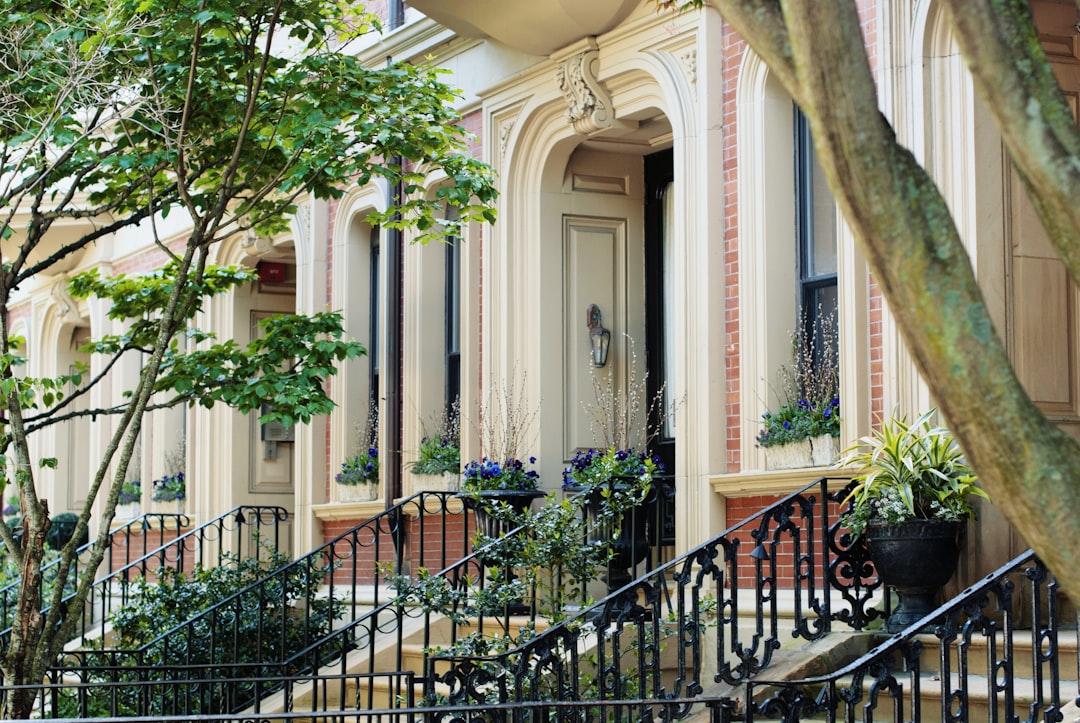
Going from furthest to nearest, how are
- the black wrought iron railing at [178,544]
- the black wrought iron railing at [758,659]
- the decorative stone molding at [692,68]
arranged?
the black wrought iron railing at [178,544] → the decorative stone molding at [692,68] → the black wrought iron railing at [758,659]

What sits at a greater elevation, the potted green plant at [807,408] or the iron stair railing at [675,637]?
the potted green plant at [807,408]

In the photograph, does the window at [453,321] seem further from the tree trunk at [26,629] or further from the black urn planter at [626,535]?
the tree trunk at [26,629]

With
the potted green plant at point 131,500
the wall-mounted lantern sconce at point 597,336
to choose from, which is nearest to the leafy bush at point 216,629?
the wall-mounted lantern sconce at point 597,336

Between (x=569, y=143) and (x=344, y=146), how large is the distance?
2410mm

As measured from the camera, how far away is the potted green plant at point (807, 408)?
30.3 ft

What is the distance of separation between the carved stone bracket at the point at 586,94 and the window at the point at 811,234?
1.73m

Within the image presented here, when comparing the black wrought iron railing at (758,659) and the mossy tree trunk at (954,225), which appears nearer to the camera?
the mossy tree trunk at (954,225)

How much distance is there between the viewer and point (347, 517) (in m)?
14.3

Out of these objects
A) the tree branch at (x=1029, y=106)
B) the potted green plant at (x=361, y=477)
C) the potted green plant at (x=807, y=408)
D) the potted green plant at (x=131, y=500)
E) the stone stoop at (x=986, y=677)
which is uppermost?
the tree branch at (x=1029, y=106)

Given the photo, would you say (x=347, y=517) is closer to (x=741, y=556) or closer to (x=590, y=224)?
(x=590, y=224)

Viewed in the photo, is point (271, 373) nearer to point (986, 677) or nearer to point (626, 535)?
point (626, 535)

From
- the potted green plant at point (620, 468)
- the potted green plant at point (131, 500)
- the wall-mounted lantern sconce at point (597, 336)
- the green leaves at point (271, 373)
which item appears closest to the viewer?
the potted green plant at point (620, 468)

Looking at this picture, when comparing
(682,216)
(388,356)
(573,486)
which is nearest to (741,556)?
(573,486)

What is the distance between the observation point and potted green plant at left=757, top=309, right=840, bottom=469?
9242 mm
